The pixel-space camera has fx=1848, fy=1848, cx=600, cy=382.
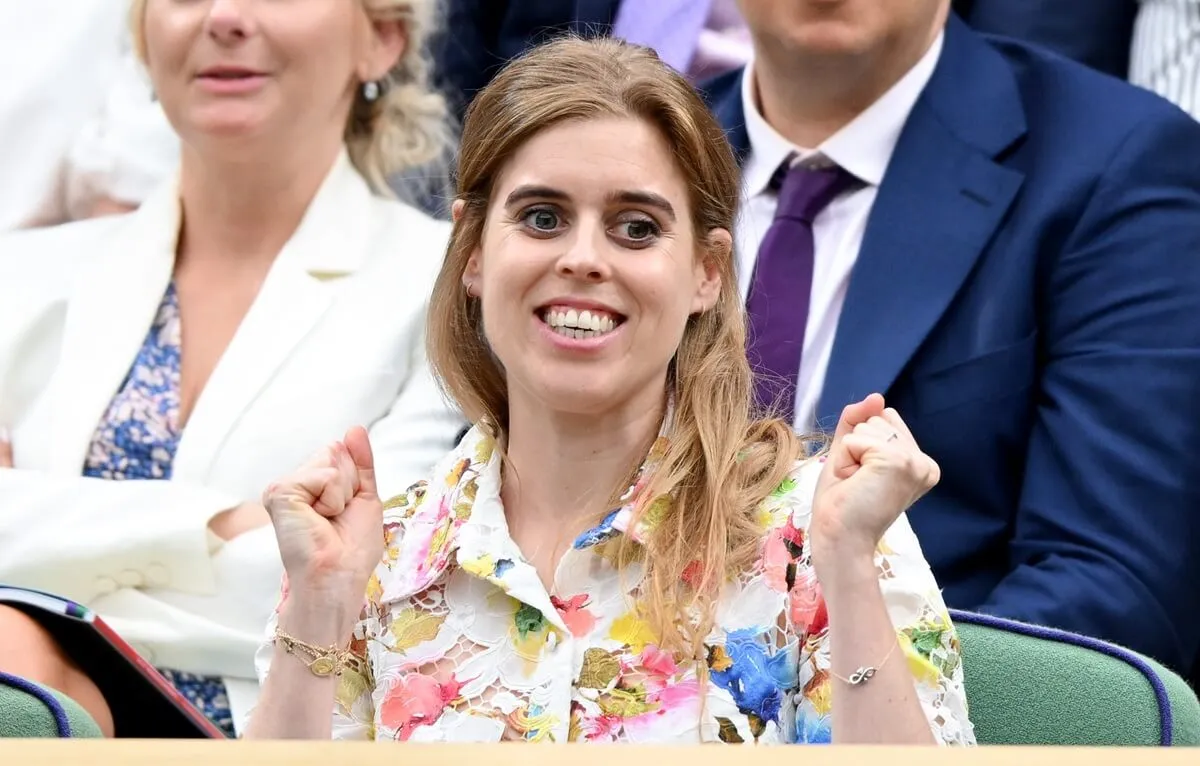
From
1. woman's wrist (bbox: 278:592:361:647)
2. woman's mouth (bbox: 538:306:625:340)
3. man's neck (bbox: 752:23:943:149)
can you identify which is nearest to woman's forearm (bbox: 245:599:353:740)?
woman's wrist (bbox: 278:592:361:647)

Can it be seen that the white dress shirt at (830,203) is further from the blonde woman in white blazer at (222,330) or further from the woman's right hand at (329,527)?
the woman's right hand at (329,527)

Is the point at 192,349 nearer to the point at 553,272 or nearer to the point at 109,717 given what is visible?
the point at 109,717

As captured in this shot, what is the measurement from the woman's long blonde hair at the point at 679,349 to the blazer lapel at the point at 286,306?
54 cm

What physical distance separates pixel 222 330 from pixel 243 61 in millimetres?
324

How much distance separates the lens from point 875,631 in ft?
4.11

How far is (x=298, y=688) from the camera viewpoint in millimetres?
1361

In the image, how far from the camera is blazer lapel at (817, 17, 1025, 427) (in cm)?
196

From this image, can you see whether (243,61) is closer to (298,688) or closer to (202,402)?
(202,402)

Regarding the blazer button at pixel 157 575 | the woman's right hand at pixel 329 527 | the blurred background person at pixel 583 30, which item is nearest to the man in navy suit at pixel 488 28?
the blurred background person at pixel 583 30

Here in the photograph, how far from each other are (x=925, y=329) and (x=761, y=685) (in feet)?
2.29

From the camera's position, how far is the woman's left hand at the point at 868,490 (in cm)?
125

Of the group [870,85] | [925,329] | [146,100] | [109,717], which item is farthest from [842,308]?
[146,100]

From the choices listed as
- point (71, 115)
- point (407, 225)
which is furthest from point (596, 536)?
point (71, 115)

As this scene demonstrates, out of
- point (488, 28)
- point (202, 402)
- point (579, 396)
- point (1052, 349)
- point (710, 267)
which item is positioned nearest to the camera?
point (579, 396)
